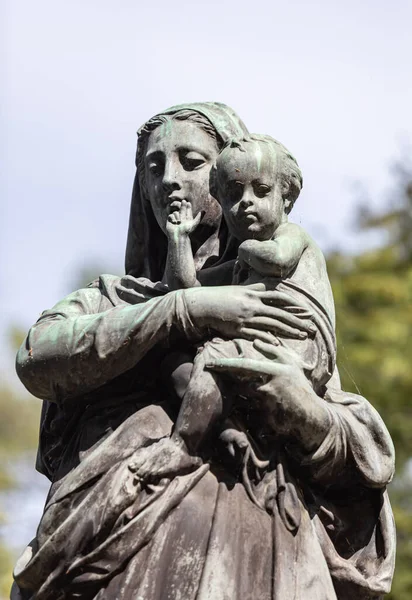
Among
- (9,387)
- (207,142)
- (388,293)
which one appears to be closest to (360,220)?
(388,293)

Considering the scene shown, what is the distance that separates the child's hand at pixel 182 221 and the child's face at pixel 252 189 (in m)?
0.26

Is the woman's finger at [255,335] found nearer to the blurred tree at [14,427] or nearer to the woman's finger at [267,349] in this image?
the woman's finger at [267,349]

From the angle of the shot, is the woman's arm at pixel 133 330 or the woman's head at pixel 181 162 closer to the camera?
the woman's arm at pixel 133 330

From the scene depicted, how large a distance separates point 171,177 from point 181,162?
108 millimetres

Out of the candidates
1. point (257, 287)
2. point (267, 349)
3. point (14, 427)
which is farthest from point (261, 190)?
point (14, 427)

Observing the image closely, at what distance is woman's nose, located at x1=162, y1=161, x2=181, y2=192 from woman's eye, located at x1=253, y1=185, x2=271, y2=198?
53 centimetres

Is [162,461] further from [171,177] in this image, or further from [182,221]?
[171,177]

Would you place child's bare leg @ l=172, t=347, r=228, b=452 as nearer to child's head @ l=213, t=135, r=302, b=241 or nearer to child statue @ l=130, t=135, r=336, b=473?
child statue @ l=130, t=135, r=336, b=473

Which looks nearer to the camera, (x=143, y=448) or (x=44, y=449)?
(x=143, y=448)

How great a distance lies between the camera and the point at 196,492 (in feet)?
18.7

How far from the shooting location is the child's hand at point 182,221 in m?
6.19

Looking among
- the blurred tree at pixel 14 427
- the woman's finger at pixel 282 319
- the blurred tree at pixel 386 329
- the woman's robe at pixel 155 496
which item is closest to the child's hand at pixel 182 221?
the woman's robe at pixel 155 496

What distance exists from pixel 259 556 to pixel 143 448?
1.95 feet

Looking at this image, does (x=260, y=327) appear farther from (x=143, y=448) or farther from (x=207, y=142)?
(x=207, y=142)
